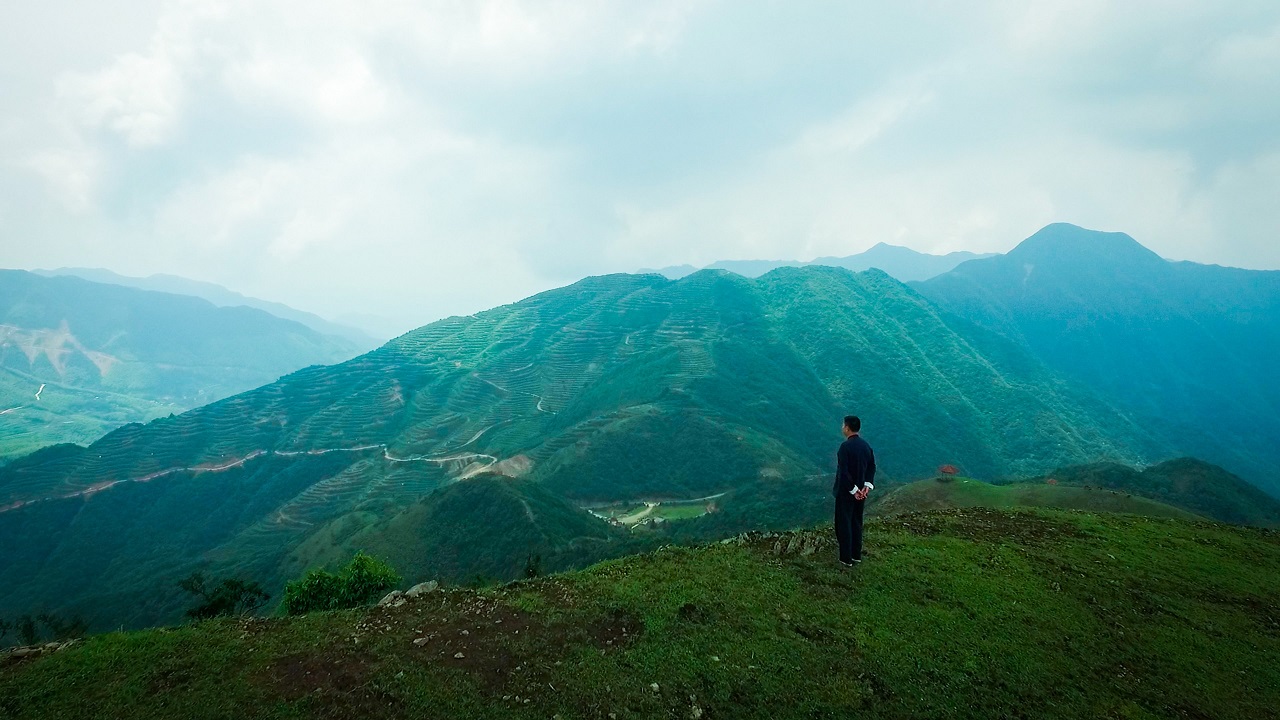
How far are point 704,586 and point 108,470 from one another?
473ft

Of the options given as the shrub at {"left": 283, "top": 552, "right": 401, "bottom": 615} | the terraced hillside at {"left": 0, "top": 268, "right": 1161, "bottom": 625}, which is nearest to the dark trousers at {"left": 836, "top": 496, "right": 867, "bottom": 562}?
the shrub at {"left": 283, "top": 552, "right": 401, "bottom": 615}

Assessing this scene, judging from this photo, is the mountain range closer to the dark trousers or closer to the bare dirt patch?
the dark trousers

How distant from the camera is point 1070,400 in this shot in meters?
163

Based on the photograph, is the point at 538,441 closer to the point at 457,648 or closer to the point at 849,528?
the point at 849,528

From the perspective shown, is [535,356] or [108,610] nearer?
[108,610]

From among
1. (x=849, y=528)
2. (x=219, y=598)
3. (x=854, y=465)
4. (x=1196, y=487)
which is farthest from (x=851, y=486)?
(x=1196, y=487)

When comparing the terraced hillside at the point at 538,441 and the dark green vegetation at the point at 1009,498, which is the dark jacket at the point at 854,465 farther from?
the terraced hillside at the point at 538,441

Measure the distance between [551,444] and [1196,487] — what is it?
92.3 meters

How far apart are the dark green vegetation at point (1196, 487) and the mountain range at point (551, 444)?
3472 cm

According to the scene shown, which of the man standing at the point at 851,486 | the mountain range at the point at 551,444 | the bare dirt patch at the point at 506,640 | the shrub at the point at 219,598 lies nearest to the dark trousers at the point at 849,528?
the man standing at the point at 851,486

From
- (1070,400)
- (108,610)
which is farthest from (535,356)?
(1070,400)

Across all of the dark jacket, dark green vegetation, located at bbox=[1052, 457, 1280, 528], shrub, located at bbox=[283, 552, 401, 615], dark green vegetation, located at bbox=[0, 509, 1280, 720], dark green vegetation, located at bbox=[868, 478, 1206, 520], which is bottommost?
dark green vegetation, located at bbox=[1052, 457, 1280, 528]

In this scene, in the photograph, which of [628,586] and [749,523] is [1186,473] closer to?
[749,523]

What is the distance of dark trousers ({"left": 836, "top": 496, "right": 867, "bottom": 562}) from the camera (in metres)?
11.9
